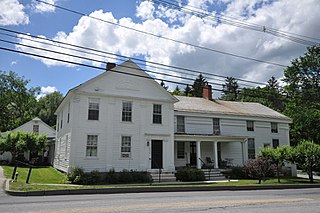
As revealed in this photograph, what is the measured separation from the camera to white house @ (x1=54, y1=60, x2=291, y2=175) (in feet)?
64.8

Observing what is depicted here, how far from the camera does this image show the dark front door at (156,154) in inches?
842

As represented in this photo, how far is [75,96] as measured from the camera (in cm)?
1969

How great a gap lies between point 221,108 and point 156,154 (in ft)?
33.2

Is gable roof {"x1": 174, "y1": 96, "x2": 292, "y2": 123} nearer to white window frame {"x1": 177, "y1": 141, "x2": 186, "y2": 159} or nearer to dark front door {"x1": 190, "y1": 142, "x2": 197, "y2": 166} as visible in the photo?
white window frame {"x1": 177, "y1": 141, "x2": 186, "y2": 159}

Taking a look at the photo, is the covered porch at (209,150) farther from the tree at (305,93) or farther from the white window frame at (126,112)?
the tree at (305,93)

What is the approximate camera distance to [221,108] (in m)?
28.6

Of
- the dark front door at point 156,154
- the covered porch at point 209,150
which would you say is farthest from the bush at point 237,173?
the dark front door at point 156,154

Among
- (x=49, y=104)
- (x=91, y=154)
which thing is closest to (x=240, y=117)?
(x=91, y=154)

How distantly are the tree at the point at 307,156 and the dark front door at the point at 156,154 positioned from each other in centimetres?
1011

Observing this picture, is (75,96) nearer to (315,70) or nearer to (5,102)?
(315,70)

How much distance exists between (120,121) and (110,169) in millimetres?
3512

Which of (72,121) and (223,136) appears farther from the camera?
(223,136)

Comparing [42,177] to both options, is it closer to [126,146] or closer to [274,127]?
[126,146]

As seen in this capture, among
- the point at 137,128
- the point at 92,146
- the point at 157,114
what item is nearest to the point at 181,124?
the point at 157,114
